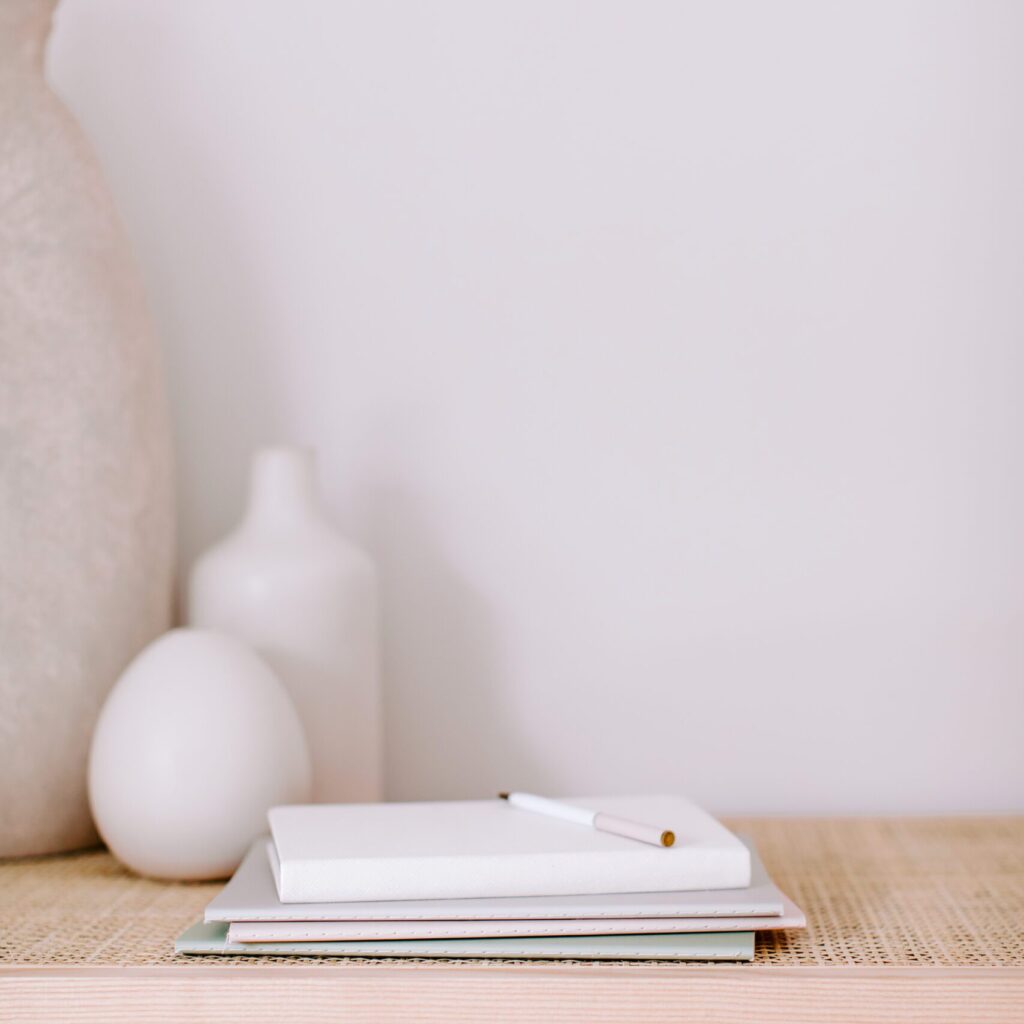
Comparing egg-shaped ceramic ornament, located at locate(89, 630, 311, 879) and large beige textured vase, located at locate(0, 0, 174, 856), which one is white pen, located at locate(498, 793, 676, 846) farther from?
large beige textured vase, located at locate(0, 0, 174, 856)

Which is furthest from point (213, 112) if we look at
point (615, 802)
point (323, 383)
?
point (615, 802)

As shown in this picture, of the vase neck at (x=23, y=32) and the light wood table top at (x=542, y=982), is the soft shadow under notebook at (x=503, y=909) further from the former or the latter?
the vase neck at (x=23, y=32)

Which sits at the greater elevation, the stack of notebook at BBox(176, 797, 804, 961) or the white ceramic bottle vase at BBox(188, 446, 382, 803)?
the white ceramic bottle vase at BBox(188, 446, 382, 803)

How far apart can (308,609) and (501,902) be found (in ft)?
1.04

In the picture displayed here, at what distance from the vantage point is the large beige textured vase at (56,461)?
2.57ft

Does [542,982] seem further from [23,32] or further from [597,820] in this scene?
[23,32]

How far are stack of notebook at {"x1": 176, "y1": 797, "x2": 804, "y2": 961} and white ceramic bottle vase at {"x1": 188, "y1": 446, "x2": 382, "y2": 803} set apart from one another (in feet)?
0.75

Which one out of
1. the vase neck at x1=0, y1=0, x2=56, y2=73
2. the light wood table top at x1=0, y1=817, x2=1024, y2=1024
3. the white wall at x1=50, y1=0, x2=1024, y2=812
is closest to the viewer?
the light wood table top at x1=0, y1=817, x2=1024, y2=1024

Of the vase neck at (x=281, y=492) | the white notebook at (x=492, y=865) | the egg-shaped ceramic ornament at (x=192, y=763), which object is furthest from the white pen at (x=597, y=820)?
the vase neck at (x=281, y=492)

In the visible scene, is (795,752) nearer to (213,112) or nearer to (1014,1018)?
(1014,1018)

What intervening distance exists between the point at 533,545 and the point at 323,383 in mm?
215

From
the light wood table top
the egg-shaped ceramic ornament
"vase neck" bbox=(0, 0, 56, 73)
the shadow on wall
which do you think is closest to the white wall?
the shadow on wall

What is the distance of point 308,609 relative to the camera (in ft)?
2.68

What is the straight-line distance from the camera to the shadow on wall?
0.93m
